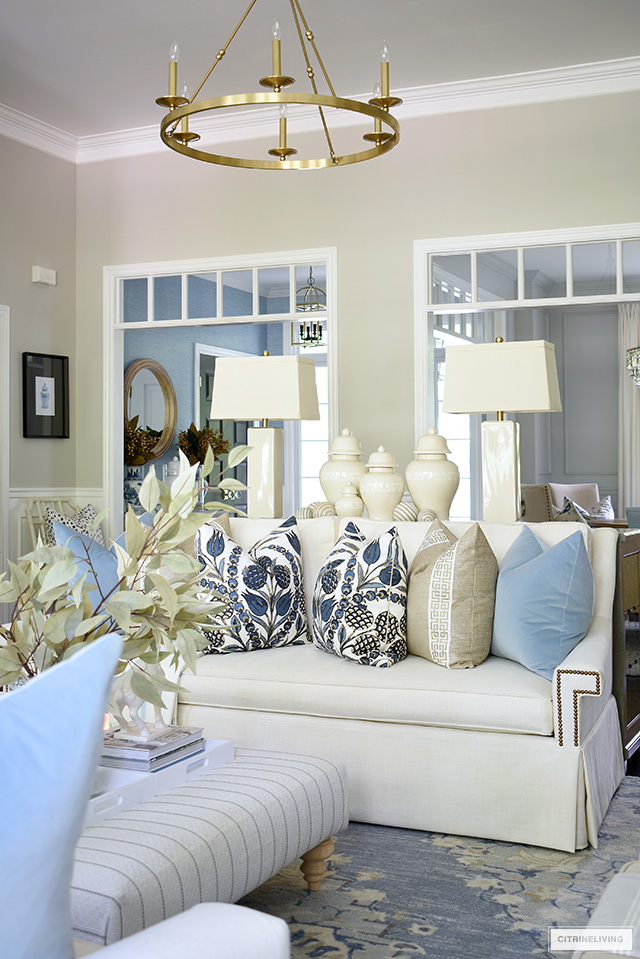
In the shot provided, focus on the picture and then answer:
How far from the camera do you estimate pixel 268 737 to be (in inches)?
118

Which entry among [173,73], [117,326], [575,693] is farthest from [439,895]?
[117,326]

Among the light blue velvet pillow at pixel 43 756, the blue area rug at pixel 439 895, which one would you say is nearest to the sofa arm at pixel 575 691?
the blue area rug at pixel 439 895

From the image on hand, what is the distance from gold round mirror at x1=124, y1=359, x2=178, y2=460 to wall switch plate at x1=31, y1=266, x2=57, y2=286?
123 cm

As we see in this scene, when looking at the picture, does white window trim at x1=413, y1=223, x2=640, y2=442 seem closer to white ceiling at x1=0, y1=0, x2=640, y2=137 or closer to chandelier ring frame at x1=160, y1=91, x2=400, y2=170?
white ceiling at x1=0, y1=0, x2=640, y2=137

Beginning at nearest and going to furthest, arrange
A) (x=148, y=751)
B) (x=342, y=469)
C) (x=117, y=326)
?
1. (x=148, y=751)
2. (x=342, y=469)
3. (x=117, y=326)

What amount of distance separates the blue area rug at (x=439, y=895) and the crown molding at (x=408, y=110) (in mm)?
3836

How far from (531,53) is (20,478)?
372 centimetres

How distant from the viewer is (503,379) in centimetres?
363

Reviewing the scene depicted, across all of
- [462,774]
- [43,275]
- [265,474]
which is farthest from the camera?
[43,275]

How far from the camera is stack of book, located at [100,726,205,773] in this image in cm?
216

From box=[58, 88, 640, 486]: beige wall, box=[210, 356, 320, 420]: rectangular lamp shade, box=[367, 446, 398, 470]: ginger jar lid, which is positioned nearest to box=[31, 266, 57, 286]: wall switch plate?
box=[58, 88, 640, 486]: beige wall

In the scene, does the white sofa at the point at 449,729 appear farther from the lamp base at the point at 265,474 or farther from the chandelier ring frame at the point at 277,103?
the chandelier ring frame at the point at 277,103

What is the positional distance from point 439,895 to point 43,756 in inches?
72.9

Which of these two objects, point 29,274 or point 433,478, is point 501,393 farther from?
point 29,274
